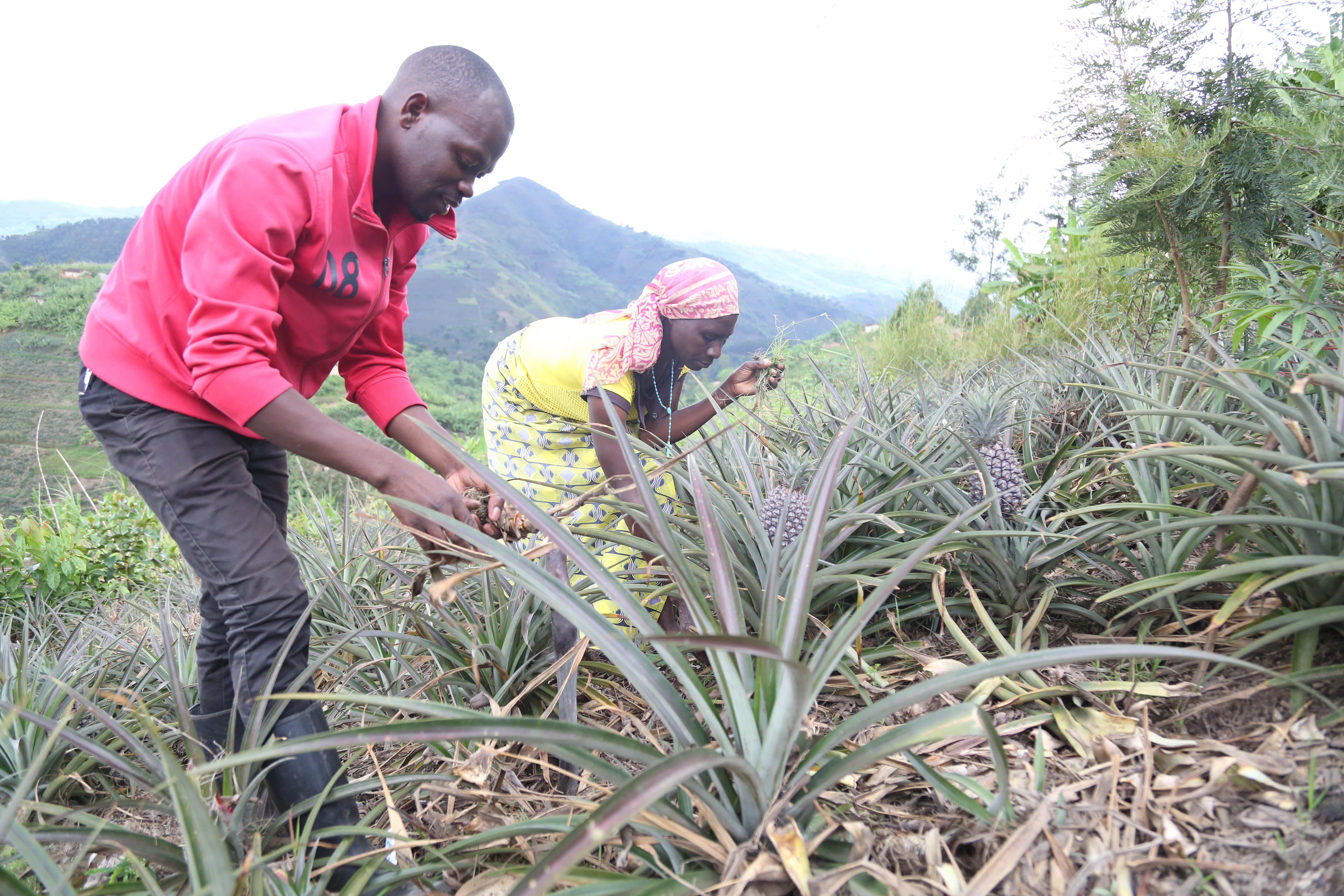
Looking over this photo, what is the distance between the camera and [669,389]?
2953 mm

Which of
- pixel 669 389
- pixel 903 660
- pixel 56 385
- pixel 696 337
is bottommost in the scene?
pixel 56 385

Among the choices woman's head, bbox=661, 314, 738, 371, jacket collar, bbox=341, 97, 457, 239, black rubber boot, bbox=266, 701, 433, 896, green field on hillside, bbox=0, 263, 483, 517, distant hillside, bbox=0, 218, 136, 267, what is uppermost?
jacket collar, bbox=341, 97, 457, 239

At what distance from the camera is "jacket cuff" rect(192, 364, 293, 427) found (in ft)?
4.33

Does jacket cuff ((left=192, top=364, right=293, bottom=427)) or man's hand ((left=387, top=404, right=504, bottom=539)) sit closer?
jacket cuff ((left=192, top=364, right=293, bottom=427))

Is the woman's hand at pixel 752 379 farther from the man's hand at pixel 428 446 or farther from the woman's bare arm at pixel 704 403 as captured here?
the man's hand at pixel 428 446

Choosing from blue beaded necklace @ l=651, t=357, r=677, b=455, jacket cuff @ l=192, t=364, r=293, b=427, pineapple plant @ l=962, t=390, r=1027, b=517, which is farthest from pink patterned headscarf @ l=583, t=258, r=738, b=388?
jacket cuff @ l=192, t=364, r=293, b=427

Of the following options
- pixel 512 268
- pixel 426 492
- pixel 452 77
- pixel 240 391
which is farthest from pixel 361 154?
pixel 512 268

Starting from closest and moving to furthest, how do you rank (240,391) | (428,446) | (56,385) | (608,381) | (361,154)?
(240,391), (361,154), (428,446), (608,381), (56,385)

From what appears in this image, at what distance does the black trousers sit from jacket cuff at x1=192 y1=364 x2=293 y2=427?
0.24 m

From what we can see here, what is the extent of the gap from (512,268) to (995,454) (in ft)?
45.1

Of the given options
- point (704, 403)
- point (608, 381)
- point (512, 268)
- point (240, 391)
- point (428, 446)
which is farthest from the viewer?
point (512, 268)

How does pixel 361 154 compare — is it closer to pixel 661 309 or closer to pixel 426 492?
pixel 426 492

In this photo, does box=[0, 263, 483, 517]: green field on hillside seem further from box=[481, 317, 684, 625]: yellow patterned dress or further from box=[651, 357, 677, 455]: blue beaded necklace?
box=[651, 357, 677, 455]: blue beaded necklace

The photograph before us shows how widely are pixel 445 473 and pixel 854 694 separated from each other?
1208mm
